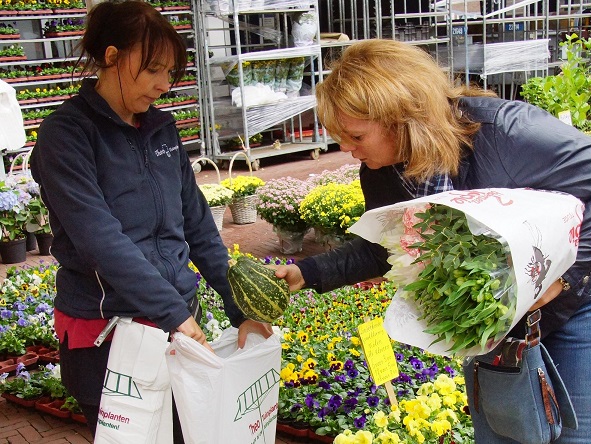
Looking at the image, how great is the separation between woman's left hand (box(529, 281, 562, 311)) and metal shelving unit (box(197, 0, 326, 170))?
28.5 ft

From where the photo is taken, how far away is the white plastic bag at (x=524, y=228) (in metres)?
1.66

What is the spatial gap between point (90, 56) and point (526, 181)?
1.29 m

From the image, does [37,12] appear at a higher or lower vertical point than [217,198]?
higher

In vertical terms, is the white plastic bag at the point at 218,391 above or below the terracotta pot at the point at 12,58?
below

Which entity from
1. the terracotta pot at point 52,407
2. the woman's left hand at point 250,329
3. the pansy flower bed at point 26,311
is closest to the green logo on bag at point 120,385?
the woman's left hand at point 250,329

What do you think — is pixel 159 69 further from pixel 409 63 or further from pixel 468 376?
pixel 468 376

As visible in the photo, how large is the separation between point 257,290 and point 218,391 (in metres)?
0.32

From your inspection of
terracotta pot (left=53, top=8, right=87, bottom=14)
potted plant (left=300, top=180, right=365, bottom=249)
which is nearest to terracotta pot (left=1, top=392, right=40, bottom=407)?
potted plant (left=300, top=180, right=365, bottom=249)

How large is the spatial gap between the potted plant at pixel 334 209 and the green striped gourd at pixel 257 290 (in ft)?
11.7

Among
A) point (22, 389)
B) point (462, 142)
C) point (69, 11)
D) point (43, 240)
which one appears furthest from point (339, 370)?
point (69, 11)

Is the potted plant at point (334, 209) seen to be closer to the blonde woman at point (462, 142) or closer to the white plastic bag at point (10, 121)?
the white plastic bag at point (10, 121)

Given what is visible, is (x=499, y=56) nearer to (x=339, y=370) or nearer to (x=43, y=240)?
(x=43, y=240)

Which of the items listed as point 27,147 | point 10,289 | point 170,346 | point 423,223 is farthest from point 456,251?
point 27,147

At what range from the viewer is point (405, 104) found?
6.07 ft
